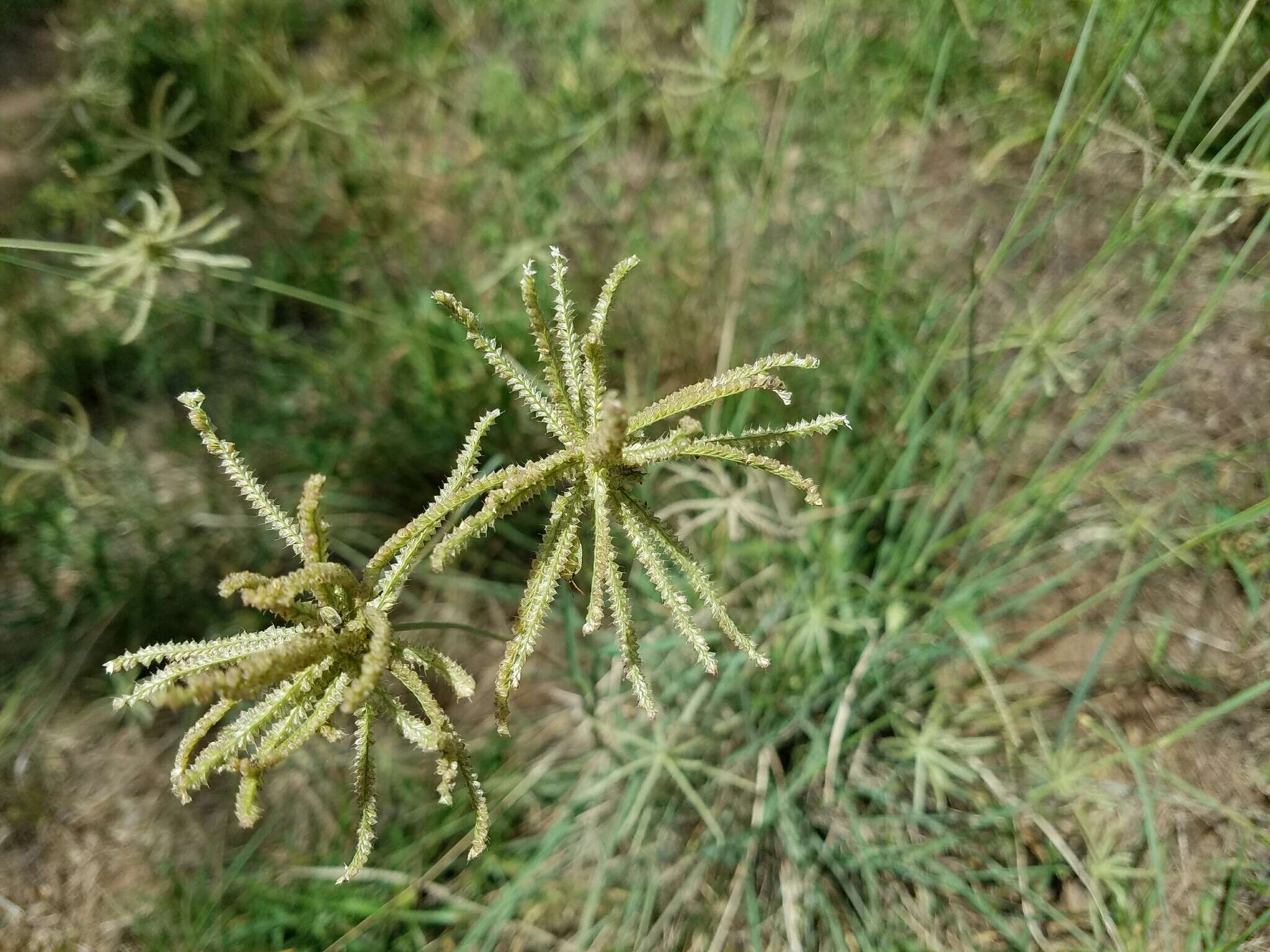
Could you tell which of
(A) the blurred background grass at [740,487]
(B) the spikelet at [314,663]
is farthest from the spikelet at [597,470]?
(A) the blurred background grass at [740,487]

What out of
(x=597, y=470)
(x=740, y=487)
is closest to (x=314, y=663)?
(x=597, y=470)

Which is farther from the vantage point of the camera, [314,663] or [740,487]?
[740,487]

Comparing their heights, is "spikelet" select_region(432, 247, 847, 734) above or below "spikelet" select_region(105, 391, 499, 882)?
above

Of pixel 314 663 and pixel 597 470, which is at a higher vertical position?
pixel 597 470

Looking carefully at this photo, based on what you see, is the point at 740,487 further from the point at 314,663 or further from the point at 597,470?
the point at 314,663

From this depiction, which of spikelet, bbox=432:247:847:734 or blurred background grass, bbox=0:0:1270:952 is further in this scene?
blurred background grass, bbox=0:0:1270:952

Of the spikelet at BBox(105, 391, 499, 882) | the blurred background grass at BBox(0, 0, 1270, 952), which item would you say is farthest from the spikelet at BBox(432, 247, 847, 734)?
the blurred background grass at BBox(0, 0, 1270, 952)

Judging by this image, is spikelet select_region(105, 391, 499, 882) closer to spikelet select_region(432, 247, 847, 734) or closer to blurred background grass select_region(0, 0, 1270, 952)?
spikelet select_region(432, 247, 847, 734)

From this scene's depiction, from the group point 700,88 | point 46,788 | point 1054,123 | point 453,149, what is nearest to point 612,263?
point 700,88

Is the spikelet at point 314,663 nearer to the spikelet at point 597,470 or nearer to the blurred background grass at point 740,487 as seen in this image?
the spikelet at point 597,470
